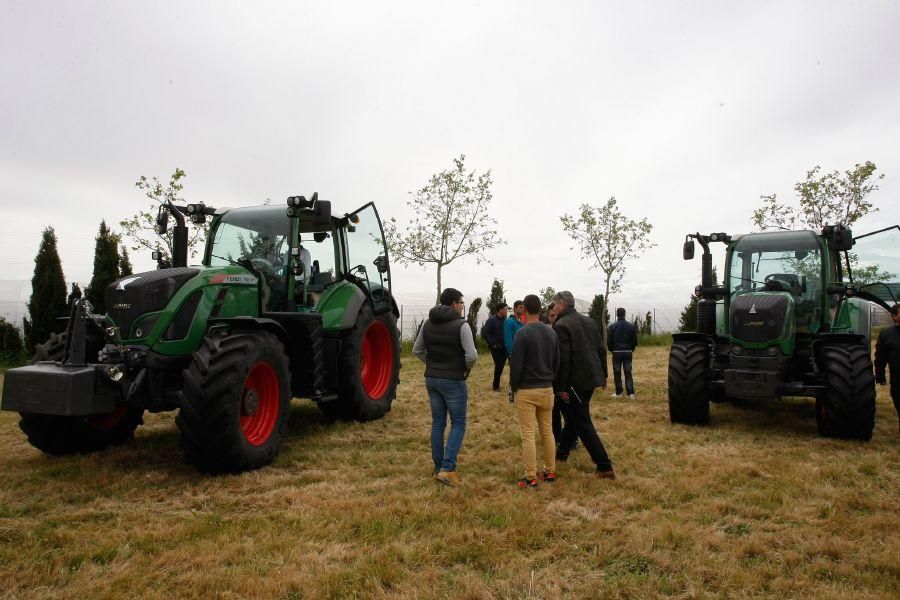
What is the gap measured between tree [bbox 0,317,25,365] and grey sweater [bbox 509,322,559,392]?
1696 cm

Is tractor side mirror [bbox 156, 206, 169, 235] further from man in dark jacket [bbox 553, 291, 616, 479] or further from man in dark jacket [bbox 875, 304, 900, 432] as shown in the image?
man in dark jacket [bbox 875, 304, 900, 432]

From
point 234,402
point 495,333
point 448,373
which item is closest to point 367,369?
point 448,373

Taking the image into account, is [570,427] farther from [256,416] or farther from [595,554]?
[256,416]

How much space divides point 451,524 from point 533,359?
153cm

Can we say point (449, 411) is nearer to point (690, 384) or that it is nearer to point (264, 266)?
point (264, 266)

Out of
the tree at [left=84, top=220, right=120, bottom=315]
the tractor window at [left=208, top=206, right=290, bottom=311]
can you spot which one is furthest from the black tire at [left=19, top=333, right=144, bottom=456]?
the tree at [left=84, top=220, right=120, bottom=315]

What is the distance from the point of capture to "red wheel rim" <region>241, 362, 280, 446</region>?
529 centimetres

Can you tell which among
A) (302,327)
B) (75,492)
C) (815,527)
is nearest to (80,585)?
(75,492)

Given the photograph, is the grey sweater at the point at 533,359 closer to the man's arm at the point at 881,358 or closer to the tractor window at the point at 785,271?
the tractor window at the point at 785,271

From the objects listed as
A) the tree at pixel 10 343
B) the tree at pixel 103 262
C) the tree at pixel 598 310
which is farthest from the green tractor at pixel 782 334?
the tree at pixel 10 343

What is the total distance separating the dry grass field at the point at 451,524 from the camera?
3256mm

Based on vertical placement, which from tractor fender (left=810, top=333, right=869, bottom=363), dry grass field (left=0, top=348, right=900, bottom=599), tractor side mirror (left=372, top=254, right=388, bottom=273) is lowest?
dry grass field (left=0, top=348, right=900, bottom=599)

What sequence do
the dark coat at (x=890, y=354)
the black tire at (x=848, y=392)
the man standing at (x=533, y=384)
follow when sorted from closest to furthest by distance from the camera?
the man standing at (x=533, y=384) < the black tire at (x=848, y=392) < the dark coat at (x=890, y=354)

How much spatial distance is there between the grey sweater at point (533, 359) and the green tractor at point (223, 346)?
213 centimetres
